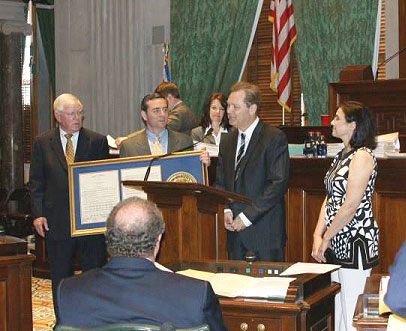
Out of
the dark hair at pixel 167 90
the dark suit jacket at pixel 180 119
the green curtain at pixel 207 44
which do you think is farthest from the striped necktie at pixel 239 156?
the green curtain at pixel 207 44

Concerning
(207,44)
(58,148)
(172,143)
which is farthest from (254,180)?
(207,44)

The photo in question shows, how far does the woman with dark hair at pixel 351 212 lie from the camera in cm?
435

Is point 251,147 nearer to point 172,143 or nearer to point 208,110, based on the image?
point 172,143

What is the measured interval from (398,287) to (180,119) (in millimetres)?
5683

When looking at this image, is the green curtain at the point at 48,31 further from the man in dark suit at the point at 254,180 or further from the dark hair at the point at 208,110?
the man in dark suit at the point at 254,180

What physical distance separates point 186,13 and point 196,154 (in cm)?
509

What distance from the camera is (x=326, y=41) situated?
8367 millimetres

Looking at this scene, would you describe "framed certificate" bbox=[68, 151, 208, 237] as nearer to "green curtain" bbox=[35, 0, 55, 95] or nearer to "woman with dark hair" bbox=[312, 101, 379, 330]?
"woman with dark hair" bbox=[312, 101, 379, 330]

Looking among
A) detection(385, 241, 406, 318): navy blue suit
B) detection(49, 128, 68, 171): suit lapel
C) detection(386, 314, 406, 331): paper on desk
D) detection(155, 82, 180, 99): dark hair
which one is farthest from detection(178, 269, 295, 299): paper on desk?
detection(155, 82, 180, 99): dark hair

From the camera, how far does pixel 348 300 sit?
14.2 feet

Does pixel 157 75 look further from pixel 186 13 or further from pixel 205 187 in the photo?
pixel 205 187

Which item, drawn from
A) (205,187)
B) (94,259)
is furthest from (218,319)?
(94,259)

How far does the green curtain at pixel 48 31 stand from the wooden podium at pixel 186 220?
7.48m

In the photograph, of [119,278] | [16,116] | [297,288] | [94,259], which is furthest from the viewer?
[16,116]
